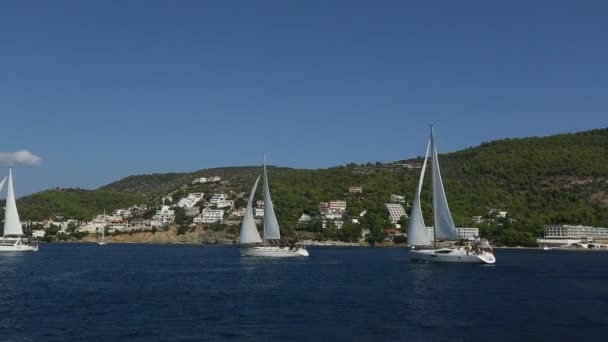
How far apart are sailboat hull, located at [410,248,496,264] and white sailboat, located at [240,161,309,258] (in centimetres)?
1814

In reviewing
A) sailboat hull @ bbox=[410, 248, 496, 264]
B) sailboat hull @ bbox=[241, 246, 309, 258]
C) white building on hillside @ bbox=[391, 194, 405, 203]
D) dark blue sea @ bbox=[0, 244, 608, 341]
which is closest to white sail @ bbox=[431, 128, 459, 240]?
sailboat hull @ bbox=[410, 248, 496, 264]

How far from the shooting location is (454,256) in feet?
225

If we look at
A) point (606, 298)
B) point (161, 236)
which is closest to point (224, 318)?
point (606, 298)

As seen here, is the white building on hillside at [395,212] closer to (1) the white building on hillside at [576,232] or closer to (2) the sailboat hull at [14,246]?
(1) the white building on hillside at [576,232]

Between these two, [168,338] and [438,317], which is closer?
[168,338]

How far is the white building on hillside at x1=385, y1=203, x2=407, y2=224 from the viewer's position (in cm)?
17652

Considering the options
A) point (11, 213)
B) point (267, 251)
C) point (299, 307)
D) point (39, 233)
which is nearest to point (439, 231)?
point (267, 251)

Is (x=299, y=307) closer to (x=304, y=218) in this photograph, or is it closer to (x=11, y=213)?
(x=11, y=213)

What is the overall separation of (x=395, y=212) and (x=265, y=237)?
10148cm

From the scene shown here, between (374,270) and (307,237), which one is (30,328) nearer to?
(374,270)

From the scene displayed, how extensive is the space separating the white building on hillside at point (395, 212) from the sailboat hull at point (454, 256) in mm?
104688

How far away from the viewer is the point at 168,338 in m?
27.4

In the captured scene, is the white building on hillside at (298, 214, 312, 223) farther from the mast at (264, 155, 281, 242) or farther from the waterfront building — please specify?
the mast at (264, 155, 281, 242)

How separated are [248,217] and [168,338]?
2112 inches
